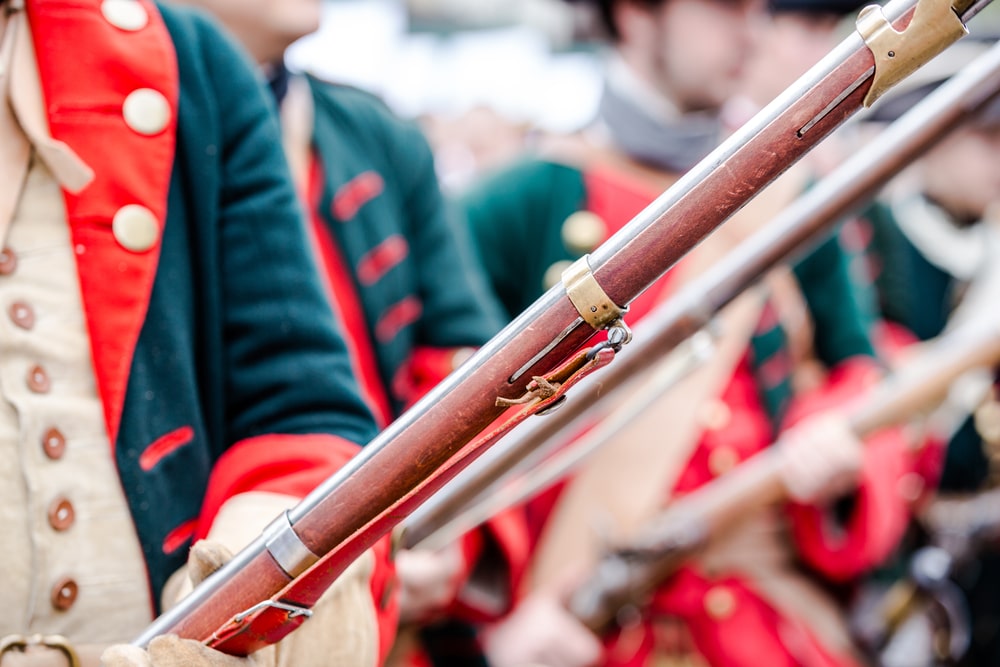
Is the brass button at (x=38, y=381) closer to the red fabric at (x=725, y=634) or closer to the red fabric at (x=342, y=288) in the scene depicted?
the red fabric at (x=342, y=288)

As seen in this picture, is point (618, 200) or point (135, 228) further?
point (618, 200)

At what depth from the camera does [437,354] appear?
1.62 metres

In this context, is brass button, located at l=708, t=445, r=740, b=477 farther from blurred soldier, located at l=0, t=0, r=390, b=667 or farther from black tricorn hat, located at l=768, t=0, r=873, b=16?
black tricorn hat, located at l=768, t=0, r=873, b=16

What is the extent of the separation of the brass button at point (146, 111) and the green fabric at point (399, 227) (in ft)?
1.76

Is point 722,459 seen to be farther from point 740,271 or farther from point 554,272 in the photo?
point 740,271

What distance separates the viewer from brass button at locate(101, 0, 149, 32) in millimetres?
991

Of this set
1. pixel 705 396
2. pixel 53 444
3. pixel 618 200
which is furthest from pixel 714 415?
pixel 53 444

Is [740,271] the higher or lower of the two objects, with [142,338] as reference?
lower

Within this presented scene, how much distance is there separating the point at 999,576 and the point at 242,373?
249cm

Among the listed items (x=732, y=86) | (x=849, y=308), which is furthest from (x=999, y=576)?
(x=732, y=86)

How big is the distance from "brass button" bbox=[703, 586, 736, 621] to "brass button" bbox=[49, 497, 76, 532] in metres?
1.47

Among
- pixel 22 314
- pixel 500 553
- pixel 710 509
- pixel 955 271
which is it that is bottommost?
pixel 955 271

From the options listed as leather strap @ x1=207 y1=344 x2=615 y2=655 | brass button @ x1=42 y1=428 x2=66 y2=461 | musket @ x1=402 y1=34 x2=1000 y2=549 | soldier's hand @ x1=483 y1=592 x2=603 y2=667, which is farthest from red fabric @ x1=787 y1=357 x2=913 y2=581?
brass button @ x1=42 y1=428 x2=66 y2=461

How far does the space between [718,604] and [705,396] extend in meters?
0.42
